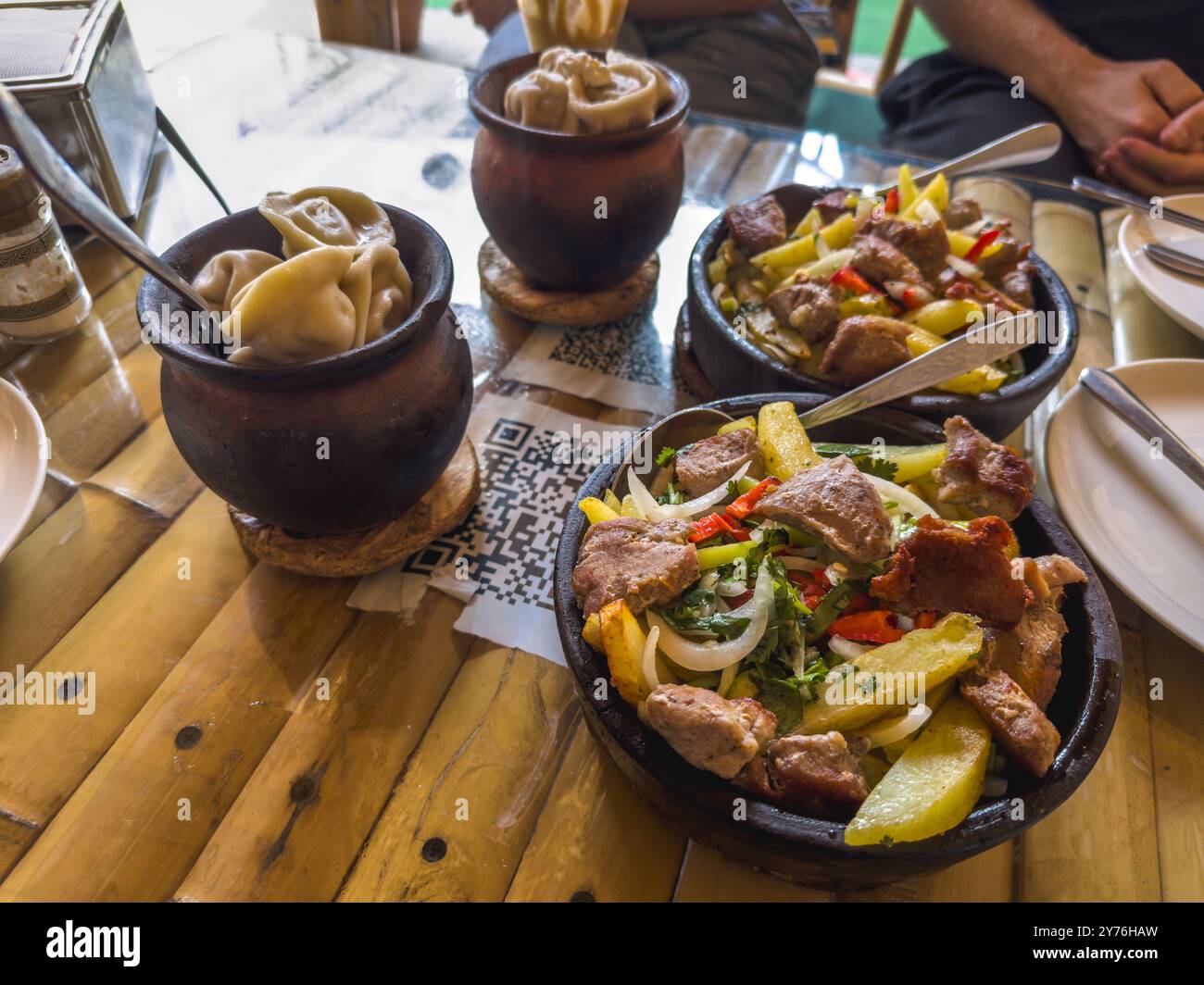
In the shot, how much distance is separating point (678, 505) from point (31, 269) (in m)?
1.29

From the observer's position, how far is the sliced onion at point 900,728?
95 cm

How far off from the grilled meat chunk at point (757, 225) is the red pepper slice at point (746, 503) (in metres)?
0.68

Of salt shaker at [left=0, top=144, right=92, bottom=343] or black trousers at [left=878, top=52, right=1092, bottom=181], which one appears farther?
black trousers at [left=878, top=52, right=1092, bottom=181]

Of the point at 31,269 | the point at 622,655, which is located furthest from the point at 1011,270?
the point at 31,269

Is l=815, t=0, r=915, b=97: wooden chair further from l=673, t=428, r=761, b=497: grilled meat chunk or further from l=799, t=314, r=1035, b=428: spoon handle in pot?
l=673, t=428, r=761, b=497: grilled meat chunk

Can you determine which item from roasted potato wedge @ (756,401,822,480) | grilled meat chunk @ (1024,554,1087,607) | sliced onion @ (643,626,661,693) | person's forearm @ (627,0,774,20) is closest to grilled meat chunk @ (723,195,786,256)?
roasted potato wedge @ (756,401,822,480)

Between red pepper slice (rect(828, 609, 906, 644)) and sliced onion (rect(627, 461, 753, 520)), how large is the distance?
236mm

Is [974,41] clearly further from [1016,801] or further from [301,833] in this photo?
[301,833]


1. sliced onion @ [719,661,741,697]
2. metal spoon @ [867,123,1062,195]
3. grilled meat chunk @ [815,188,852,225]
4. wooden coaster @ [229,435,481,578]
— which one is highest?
metal spoon @ [867,123,1062,195]

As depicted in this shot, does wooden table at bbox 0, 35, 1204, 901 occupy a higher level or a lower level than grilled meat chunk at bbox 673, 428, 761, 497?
lower

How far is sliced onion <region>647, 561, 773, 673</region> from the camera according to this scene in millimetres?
996

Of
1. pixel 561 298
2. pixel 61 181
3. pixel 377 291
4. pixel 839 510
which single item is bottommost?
pixel 561 298

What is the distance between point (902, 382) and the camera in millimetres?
1288

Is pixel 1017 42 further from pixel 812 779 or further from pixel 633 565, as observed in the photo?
pixel 812 779
